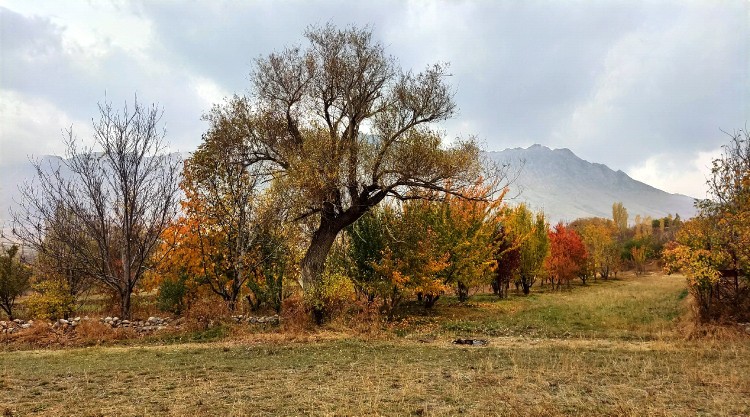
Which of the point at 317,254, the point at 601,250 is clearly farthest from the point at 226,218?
the point at 601,250

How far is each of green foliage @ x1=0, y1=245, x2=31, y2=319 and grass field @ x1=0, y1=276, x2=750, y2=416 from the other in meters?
14.7

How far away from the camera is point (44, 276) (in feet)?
86.1

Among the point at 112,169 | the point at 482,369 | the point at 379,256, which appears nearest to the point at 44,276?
the point at 112,169

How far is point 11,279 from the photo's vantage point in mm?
26125

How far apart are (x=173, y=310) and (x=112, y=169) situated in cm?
860

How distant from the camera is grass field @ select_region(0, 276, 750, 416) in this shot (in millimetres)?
7629

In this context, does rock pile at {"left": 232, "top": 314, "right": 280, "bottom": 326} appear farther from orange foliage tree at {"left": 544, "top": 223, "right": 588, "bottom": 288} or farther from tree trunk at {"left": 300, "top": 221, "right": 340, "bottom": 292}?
orange foliage tree at {"left": 544, "top": 223, "right": 588, "bottom": 288}

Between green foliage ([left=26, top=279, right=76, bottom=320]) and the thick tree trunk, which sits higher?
the thick tree trunk

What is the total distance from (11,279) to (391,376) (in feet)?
90.0

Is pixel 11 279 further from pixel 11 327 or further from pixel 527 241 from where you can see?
pixel 527 241

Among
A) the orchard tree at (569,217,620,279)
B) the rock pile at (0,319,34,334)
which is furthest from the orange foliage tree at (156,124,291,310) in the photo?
the orchard tree at (569,217,620,279)

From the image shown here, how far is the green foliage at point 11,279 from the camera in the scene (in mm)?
25969

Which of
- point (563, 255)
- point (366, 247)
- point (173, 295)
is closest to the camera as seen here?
point (366, 247)

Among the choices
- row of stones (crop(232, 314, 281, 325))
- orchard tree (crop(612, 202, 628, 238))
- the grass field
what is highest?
orchard tree (crop(612, 202, 628, 238))
